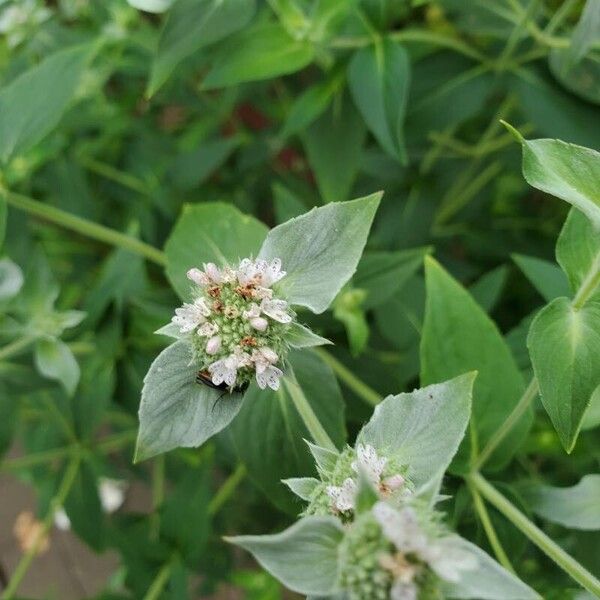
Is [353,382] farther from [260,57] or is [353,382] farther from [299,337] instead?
[260,57]

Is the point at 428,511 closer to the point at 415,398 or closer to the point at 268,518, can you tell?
the point at 415,398

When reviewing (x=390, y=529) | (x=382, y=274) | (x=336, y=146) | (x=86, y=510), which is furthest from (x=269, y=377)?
(x=86, y=510)

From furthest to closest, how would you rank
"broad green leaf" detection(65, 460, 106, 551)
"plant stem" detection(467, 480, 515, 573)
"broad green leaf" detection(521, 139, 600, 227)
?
"broad green leaf" detection(65, 460, 106, 551)
"plant stem" detection(467, 480, 515, 573)
"broad green leaf" detection(521, 139, 600, 227)

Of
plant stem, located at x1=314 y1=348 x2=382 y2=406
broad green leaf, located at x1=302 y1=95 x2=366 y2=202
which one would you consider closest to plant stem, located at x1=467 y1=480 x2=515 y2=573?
plant stem, located at x1=314 y1=348 x2=382 y2=406

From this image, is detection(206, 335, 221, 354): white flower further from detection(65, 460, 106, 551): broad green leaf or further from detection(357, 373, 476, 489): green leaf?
detection(65, 460, 106, 551): broad green leaf

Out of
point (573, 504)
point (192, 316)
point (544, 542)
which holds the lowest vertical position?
point (573, 504)

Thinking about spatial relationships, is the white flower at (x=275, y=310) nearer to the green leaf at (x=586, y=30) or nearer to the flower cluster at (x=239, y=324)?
the flower cluster at (x=239, y=324)
